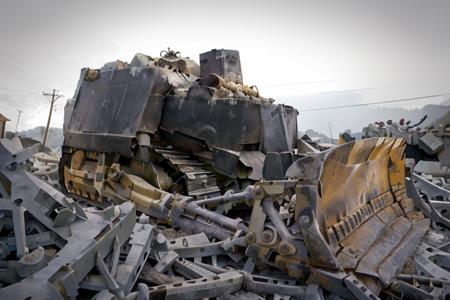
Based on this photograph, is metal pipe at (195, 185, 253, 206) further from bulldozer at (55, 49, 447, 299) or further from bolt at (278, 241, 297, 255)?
bolt at (278, 241, 297, 255)

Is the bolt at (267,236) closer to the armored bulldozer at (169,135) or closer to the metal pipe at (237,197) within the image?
the metal pipe at (237,197)

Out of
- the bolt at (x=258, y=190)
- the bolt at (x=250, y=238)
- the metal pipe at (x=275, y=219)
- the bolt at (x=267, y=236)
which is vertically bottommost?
the bolt at (x=250, y=238)

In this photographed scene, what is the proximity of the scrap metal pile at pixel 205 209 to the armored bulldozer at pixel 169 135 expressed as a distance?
2 centimetres

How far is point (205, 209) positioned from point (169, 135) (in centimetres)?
236

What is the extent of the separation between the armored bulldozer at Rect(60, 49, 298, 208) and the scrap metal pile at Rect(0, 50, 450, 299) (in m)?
0.02

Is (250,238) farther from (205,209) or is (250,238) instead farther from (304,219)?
(205,209)

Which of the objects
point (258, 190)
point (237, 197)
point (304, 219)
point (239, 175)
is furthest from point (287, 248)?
point (239, 175)

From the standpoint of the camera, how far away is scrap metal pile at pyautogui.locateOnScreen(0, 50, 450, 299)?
2291mm

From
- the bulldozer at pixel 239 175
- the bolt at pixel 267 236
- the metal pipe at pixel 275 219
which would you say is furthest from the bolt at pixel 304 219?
the bolt at pixel 267 236

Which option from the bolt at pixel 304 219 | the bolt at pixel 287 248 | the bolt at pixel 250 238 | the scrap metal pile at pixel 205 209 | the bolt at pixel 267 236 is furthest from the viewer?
the bolt at pixel 250 238

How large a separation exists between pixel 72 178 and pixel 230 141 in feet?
10.6

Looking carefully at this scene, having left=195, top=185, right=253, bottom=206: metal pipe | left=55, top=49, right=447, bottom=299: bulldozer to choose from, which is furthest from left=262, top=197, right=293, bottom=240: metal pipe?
left=195, top=185, right=253, bottom=206: metal pipe

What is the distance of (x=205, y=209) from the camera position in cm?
436

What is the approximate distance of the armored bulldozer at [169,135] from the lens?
5734 millimetres
